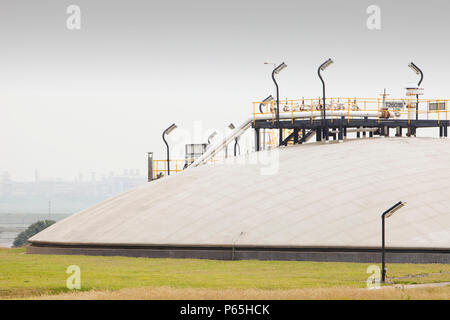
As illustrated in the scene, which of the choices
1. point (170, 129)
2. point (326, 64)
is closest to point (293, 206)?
point (326, 64)

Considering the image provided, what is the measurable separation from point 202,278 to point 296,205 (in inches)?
465

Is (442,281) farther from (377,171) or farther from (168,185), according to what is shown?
(168,185)

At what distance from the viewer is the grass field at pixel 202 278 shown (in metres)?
29.0

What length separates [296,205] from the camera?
46000mm

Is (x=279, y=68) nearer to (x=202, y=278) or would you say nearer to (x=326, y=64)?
(x=326, y=64)

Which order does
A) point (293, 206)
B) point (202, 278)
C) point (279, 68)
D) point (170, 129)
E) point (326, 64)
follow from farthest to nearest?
point (170, 129) → point (279, 68) → point (326, 64) → point (293, 206) → point (202, 278)

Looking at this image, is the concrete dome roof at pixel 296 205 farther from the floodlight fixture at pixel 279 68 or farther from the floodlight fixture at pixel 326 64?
the floodlight fixture at pixel 279 68

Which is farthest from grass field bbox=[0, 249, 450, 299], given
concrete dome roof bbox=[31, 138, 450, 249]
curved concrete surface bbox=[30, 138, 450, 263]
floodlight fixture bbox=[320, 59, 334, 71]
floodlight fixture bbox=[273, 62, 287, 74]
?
floodlight fixture bbox=[273, 62, 287, 74]

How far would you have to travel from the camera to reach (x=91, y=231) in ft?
162

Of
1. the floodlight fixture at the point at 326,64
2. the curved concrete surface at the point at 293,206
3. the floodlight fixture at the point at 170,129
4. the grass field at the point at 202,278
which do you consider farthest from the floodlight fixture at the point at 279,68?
the grass field at the point at 202,278

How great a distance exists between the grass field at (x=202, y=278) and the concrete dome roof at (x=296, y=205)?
201 cm

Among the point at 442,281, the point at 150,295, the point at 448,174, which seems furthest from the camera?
the point at 448,174
